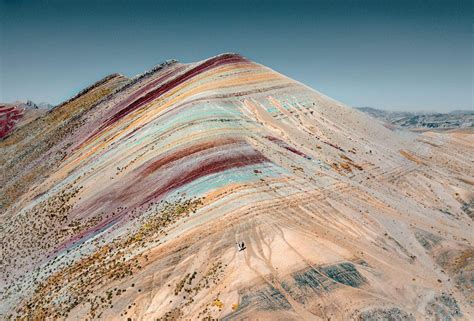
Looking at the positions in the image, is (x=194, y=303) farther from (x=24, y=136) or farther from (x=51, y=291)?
(x=24, y=136)

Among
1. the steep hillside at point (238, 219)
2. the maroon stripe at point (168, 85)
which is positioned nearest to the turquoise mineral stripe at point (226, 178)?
the steep hillside at point (238, 219)

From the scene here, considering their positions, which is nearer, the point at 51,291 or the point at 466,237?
the point at 51,291

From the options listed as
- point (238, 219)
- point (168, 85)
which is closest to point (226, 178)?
point (238, 219)

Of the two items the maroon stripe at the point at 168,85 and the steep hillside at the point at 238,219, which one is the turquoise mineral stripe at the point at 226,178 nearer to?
the steep hillside at the point at 238,219

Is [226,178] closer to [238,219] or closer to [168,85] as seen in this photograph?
[238,219]

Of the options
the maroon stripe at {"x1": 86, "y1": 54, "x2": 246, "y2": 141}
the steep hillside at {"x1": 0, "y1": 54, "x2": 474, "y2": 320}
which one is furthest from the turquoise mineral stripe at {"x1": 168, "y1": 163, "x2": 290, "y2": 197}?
the maroon stripe at {"x1": 86, "y1": 54, "x2": 246, "y2": 141}

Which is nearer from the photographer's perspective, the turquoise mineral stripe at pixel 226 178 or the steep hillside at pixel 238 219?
the steep hillside at pixel 238 219

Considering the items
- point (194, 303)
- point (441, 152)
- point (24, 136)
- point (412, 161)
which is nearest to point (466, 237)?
point (412, 161)

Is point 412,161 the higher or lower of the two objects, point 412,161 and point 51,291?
the higher
